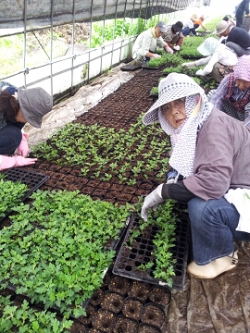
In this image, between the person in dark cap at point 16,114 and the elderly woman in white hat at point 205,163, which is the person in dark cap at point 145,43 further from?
the elderly woman in white hat at point 205,163

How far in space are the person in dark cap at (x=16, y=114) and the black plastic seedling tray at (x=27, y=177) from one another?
110 millimetres

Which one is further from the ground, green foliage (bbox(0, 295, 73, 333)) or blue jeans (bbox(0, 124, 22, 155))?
blue jeans (bbox(0, 124, 22, 155))

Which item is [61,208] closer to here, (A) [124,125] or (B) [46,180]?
(B) [46,180]

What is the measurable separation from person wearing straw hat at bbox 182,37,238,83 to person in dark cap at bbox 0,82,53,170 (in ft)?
13.0

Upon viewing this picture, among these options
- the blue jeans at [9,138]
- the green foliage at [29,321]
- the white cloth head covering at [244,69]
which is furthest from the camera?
the blue jeans at [9,138]

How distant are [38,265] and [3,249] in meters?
0.37

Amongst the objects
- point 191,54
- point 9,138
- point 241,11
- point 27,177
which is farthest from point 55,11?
point 241,11

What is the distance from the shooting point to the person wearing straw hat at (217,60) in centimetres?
567

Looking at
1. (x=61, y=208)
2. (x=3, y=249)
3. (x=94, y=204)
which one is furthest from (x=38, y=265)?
(x=94, y=204)

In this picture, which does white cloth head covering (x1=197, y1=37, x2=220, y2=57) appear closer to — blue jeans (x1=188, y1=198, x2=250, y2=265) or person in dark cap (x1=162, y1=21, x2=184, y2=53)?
person in dark cap (x1=162, y1=21, x2=184, y2=53)

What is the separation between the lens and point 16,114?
124 inches

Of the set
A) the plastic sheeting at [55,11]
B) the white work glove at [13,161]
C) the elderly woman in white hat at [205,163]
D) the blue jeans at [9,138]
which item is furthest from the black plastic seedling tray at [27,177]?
the plastic sheeting at [55,11]

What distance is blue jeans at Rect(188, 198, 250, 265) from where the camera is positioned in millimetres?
1950

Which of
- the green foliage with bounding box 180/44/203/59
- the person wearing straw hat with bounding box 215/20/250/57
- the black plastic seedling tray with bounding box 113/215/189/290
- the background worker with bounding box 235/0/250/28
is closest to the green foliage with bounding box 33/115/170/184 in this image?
the black plastic seedling tray with bounding box 113/215/189/290
